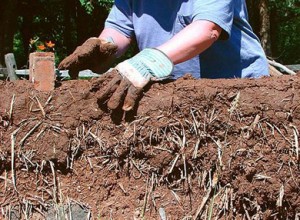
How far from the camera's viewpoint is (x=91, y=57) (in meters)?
2.92

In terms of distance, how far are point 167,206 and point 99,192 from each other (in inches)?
11.8

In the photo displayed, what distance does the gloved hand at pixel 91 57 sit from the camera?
2764 millimetres

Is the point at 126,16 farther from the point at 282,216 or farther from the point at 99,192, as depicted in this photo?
the point at 282,216

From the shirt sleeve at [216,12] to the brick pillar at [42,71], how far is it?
2.24ft

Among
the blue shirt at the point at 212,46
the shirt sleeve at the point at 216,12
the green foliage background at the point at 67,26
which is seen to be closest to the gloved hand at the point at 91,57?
the blue shirt at the point at 212,46

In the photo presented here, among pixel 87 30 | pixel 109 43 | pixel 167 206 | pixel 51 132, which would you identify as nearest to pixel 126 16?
pixel 109 43

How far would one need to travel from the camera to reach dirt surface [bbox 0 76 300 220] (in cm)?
248

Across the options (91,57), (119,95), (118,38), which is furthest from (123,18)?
(119,95)

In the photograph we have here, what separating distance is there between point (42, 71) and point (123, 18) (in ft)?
3.04

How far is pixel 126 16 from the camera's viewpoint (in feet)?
11.2

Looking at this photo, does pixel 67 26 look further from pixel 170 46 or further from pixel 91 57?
pixel 170 46

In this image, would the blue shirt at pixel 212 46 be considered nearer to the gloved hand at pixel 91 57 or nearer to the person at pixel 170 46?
the person at pixel 170 46

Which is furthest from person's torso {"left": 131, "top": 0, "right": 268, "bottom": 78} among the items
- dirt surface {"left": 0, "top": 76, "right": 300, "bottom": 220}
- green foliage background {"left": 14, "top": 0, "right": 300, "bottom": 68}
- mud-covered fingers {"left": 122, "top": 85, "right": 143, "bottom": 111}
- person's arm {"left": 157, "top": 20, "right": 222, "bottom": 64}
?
green foliage background {"left": 14, "top": 0, "right": 300, "bottom": 68}

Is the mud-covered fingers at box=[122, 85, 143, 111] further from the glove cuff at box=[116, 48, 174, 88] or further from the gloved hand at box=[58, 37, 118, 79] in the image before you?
the gloved hand at box=[58, 37, 118, 79]
